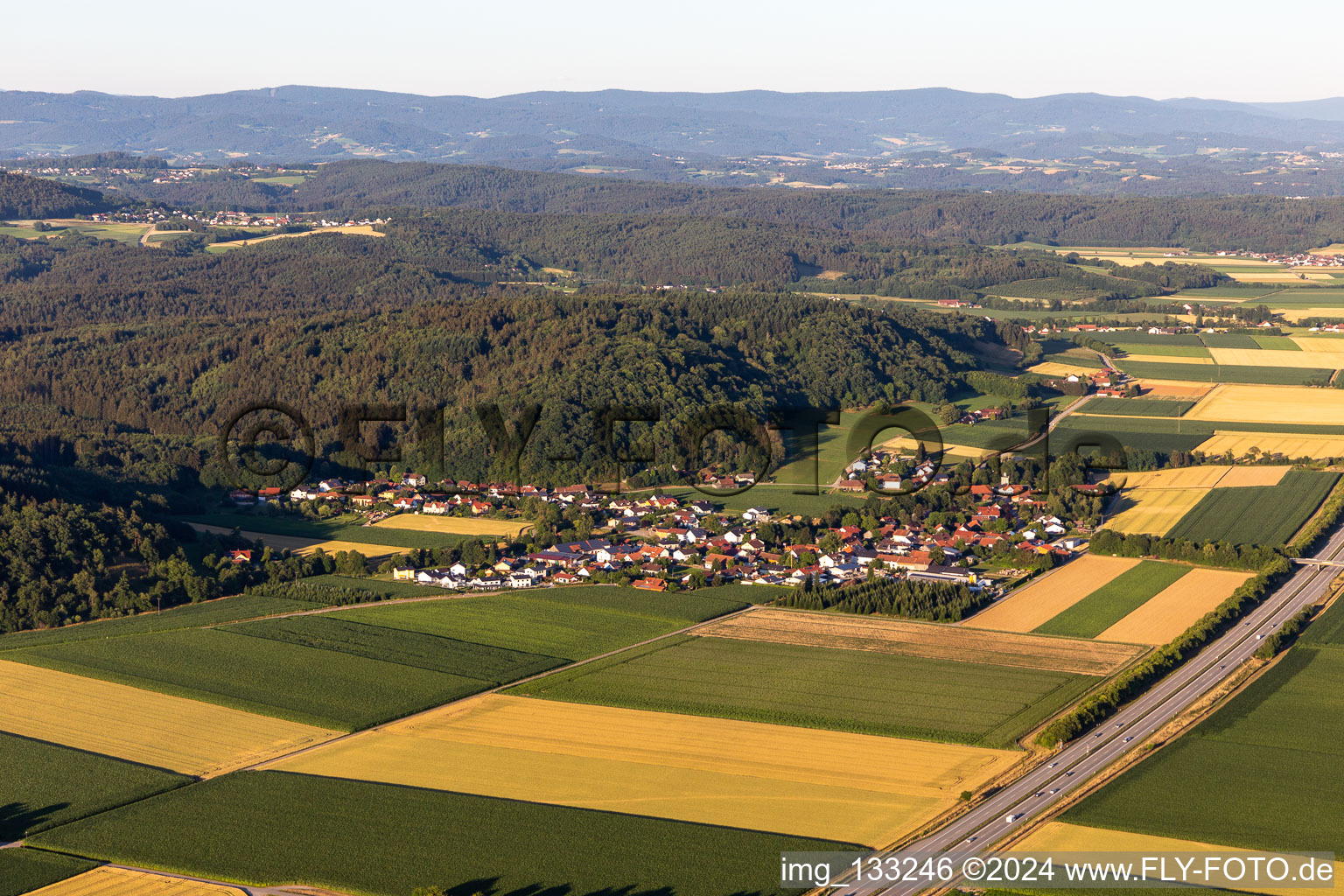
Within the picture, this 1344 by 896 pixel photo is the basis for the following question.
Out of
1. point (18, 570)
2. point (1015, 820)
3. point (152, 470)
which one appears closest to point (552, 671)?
point (1015, 820)

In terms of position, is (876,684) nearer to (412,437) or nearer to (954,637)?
(954,637)

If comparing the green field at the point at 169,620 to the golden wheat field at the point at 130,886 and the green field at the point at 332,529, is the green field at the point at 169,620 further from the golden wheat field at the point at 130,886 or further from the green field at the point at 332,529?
the golden wheat field at the point at 130,886

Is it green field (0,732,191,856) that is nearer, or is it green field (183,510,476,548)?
green field (0,732,191,856)

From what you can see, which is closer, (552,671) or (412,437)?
(552,671)

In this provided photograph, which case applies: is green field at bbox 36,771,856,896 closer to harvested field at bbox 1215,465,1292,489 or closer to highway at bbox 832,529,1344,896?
highway at bbox 832,529,1344,896

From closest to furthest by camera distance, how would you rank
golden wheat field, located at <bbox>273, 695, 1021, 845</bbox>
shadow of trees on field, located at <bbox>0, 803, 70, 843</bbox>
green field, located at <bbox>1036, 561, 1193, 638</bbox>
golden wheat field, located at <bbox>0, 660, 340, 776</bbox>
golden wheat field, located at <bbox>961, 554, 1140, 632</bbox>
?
shadow of trees on field, located at <bbox>0, 803, 70, 843</bbox>, golden wheat field, located at <bbox>273, 695, 1021, 845</bbox>, golden wheat field, located at <bbox>0, 660, 340, 776</bbox>, green field, located at <bbox>1036, 561, 1193, 638</bbox>, golden wheat field, located at <bbox>961, 554, 1140, 632</bbox>

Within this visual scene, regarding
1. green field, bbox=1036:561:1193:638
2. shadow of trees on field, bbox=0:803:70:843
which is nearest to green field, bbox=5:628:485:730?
shadow of trees on field, bbox=0:803:70:843

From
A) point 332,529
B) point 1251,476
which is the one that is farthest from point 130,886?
point 1251,476

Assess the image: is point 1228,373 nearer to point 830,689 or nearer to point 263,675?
point 830,689
